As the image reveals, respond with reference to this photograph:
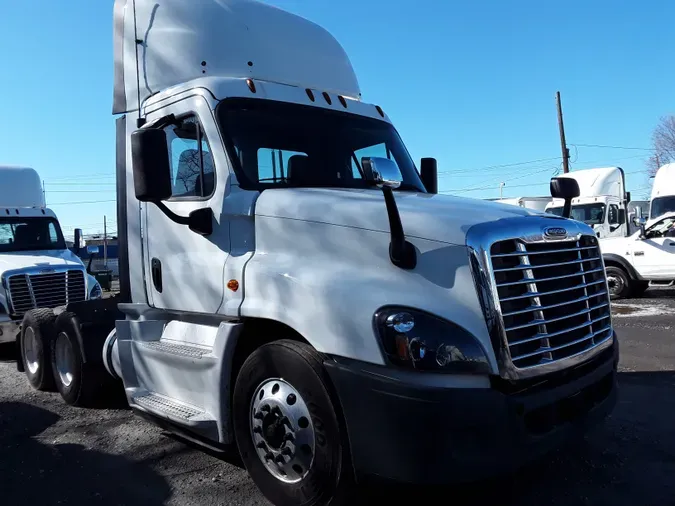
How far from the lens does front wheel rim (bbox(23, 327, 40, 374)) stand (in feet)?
22.8

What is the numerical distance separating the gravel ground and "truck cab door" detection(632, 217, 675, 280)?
7.94 metres

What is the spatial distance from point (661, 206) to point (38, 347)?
1547cm

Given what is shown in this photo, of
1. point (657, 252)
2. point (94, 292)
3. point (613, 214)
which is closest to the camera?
point (94, 292)

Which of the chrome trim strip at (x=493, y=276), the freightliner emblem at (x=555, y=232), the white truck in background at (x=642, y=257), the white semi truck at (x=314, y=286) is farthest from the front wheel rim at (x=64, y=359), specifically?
the white truck in background at (x=642, y=257)

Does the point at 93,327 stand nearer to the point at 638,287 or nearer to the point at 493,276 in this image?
the point at 493,276

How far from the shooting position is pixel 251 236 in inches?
153

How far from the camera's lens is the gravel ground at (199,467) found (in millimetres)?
3721

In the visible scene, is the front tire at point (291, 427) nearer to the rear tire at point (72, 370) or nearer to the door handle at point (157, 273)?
the door handle at point (157, 273)

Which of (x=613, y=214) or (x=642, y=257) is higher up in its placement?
(x=613, y=214)

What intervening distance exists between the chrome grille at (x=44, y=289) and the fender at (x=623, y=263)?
36.4 feet

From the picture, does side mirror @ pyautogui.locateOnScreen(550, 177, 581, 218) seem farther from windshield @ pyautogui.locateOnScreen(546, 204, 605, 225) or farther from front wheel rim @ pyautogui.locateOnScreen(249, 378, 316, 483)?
windshield @ pyautogui.locateOnScreen(546, 204, 605, 225)

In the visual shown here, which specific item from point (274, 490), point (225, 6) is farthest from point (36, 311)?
point (274, 490)

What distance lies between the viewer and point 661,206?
52.9 ft

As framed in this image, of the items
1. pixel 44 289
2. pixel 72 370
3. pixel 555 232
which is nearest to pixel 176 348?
pixel 72 370
